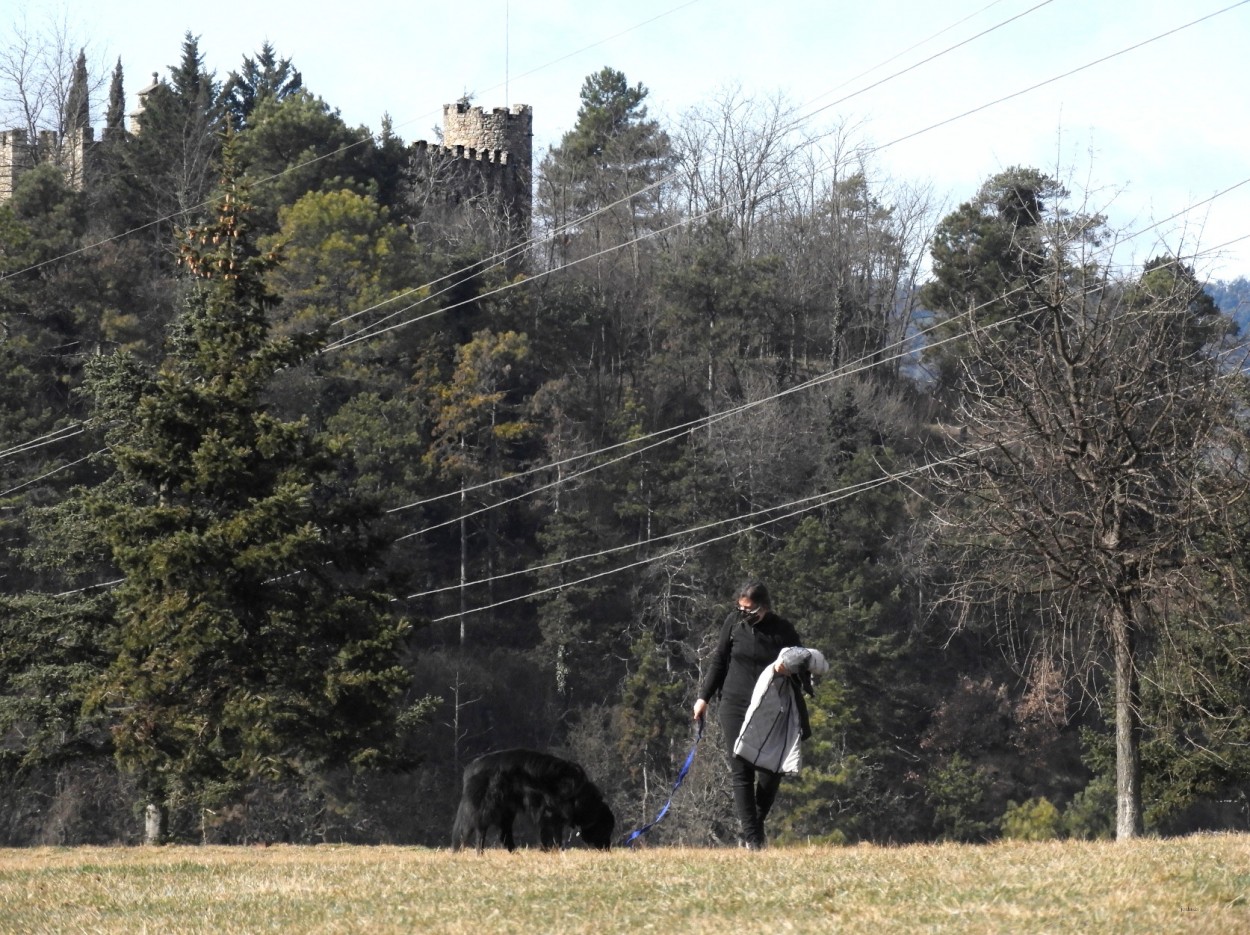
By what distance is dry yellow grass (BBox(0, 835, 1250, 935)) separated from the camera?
296 inches

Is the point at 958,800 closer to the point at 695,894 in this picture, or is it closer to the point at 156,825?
the point at 156,825

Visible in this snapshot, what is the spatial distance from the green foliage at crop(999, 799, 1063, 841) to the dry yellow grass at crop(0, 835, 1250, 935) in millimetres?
39578

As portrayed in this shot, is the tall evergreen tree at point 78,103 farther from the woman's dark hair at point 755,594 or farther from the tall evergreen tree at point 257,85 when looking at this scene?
the woman's dark hair at point 755,594

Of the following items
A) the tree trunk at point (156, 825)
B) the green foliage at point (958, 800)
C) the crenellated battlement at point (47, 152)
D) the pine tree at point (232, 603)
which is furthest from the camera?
the crenellated battlement at point (47, 152)

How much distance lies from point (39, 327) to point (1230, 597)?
133 feet

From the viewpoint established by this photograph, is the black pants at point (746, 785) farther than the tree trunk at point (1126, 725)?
No

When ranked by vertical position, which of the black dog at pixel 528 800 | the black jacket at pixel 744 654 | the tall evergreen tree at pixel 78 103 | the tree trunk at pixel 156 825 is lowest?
the tree trunk at pixel 156 825

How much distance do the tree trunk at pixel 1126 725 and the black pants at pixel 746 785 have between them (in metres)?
8.17

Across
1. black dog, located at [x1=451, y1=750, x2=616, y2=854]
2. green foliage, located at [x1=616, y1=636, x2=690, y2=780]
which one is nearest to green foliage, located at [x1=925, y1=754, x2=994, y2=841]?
green foliage, located at [x1=616, y1=636, x2=690, y2=780]

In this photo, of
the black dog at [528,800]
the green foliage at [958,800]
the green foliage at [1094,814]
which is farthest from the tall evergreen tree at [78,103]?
the black dog at [528,800]

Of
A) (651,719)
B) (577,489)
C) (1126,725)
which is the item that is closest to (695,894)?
(1126,725)

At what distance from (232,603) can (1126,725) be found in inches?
461

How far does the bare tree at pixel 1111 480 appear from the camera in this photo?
18078mm

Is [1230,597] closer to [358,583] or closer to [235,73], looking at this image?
[358,583]
